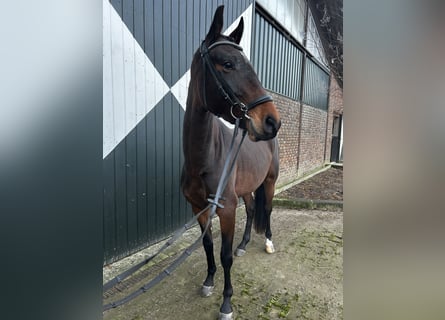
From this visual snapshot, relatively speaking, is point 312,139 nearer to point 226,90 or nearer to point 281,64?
point 281,64

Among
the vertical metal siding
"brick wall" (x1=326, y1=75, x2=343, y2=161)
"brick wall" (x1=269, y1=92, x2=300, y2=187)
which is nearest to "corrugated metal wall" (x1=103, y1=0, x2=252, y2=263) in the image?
the vertical metal siding

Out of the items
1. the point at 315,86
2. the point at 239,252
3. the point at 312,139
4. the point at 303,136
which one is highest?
the point at 315,86

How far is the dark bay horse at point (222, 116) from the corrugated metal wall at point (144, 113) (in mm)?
717

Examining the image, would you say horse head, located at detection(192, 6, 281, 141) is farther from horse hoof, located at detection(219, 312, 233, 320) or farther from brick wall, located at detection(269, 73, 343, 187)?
brick wall, located at detection(269, 73, 343, 187)

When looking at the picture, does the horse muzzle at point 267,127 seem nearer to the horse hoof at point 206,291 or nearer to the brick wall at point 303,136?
the horse hoof at point 206,291

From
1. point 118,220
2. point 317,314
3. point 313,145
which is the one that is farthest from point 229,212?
point 313,145

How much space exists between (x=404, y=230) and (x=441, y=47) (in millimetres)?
296

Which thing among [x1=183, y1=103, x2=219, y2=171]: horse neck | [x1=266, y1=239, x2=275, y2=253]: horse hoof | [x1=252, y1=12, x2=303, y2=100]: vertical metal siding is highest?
[x1=252, y1=12, x2=303, y2=100]: vertical metal siding

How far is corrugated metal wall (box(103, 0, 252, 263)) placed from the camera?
2.09 meters

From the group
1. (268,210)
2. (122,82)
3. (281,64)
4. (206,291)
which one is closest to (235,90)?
(122,82)

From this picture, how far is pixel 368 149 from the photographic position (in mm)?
433

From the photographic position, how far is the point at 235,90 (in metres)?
1.35

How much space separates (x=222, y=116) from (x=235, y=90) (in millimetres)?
173

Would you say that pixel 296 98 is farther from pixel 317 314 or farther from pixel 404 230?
pixel 404 230
